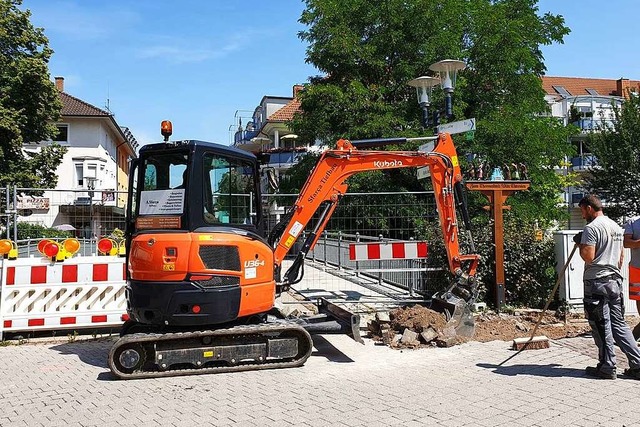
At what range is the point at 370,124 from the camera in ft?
64.5

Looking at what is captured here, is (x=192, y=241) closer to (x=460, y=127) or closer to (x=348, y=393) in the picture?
(x=348, y=393)

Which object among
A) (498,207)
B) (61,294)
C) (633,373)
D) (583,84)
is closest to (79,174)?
(61,294)

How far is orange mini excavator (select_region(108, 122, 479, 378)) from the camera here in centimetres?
653

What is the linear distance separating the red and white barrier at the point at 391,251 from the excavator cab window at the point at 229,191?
128 inches

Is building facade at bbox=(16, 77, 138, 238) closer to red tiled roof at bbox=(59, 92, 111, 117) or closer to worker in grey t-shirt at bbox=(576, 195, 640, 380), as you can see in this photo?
red tiled roof at bbox=(59, 92, 111, 117)

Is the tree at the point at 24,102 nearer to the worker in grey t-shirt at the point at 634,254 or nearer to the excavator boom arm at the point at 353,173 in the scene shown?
the excavator boom arm at the point at 353,173

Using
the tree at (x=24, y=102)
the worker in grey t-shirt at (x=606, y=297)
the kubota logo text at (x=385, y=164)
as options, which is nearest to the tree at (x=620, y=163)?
the kubota logo text at (x=385, y=164)

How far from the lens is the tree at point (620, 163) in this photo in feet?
89.5

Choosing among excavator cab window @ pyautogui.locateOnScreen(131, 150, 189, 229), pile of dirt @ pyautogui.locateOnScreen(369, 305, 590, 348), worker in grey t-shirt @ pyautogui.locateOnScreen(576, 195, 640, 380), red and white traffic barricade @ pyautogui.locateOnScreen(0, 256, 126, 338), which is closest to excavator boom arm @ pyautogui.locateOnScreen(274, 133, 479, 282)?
pile of dirt @ pyautogui.locateOnScreen(369, 305, 590, 348)

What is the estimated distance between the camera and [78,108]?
4203cm

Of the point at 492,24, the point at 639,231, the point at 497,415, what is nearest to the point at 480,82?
the point at 492,24

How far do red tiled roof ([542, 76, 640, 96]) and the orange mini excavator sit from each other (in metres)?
65.2

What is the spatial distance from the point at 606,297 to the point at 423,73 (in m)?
16.3

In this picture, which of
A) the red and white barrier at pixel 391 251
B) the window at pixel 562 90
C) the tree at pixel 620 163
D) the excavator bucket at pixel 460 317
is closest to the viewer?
the excavator bucket at pixel 460 317
